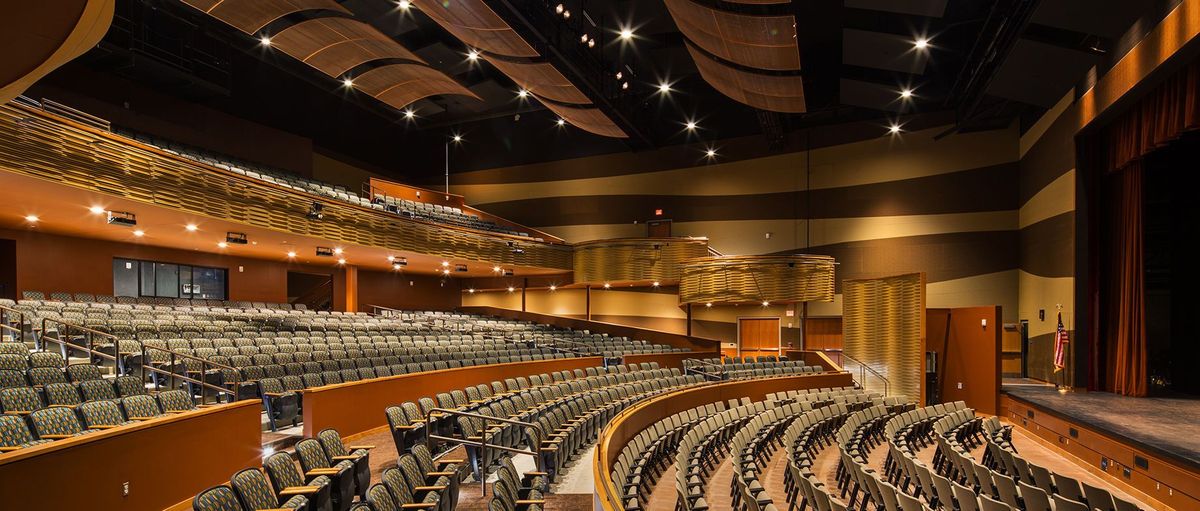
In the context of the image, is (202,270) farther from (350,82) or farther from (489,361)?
(489,361)

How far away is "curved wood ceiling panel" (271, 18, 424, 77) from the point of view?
31.5 ft

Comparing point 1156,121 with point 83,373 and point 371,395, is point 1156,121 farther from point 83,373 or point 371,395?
point 83,373

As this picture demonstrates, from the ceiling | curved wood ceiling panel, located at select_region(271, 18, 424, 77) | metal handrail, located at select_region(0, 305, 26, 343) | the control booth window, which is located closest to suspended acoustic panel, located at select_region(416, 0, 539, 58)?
the ceiling

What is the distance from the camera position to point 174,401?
4215mm

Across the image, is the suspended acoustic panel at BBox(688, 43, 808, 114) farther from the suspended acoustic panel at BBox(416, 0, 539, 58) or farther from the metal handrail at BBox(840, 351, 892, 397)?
the metal handrail at BBox(840, 351, 892, 397)

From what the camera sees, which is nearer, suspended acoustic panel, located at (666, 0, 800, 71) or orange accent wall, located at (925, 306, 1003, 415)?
suspended acoustic panel, located at (666, 0, 800, 71)

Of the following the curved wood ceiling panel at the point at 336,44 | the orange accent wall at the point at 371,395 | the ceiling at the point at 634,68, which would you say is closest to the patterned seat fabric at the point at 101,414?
the orange accent wall at the point at 371,395

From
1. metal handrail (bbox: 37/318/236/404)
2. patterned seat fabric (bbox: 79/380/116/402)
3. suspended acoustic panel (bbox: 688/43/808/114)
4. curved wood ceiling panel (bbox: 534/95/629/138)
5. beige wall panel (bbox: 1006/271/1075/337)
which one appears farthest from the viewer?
curved wood ceiling panel (bbox: 534/95/629/138)

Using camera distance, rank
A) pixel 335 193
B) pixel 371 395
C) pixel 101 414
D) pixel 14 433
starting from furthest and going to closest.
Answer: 1. pixel 335 193
2. pixel 371 395
3. pixel 101 414
4. pixel 14 433

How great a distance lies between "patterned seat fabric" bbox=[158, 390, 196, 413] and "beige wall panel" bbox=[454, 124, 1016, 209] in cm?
1151

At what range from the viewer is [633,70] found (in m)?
12.8

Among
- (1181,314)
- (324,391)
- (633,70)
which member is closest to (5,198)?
(324,391)

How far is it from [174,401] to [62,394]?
58 centimetres

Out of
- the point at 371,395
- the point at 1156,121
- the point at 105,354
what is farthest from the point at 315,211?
the point at 1156,121
